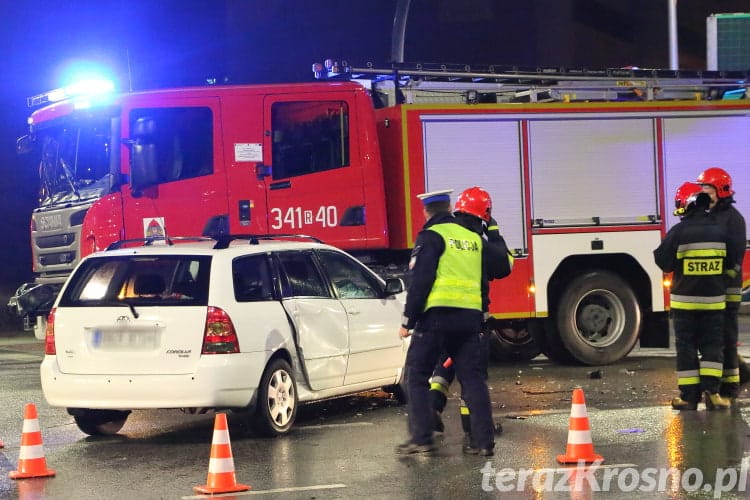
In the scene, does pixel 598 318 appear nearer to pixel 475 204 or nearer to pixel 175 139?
pixel 175 139

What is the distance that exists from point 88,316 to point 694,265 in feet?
15.2

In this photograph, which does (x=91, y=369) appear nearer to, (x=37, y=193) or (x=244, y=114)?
(x=244, y=114)

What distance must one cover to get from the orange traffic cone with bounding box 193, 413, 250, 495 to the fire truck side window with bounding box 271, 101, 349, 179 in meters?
5.67

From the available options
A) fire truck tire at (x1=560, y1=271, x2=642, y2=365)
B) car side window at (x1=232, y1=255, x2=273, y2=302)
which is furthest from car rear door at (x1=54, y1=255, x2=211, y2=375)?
fire truck tire at (x1=560, y1=271, x2=642, y2=365)

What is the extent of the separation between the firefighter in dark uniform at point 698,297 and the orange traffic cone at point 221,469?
4.16 meters

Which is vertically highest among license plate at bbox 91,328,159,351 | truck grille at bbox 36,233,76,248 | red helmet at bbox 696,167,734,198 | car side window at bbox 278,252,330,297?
red helmet at bbox 696,167,734,198

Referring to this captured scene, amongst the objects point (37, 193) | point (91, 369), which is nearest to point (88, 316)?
point (91, 369)

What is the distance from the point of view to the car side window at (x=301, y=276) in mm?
9219

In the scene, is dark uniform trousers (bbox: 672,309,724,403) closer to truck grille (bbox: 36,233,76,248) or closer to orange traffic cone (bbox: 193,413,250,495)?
orange traffic cone (bbox: 193,413,250,495)

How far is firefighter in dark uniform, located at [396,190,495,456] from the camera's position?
7656 millimetres

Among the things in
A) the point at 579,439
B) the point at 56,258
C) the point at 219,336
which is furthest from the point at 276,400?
the point at 56,258

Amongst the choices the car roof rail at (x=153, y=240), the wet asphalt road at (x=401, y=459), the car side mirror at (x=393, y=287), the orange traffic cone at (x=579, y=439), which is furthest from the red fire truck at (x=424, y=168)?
the orange traffic cone at (x=579, y=439)

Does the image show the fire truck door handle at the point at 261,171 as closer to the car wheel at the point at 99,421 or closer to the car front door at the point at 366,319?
the car front door at the point at 366,319

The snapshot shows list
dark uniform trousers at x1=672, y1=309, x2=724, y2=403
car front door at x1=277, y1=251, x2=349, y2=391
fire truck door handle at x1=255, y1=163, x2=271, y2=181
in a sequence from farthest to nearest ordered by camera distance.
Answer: fire truck door handle at x1=255, y1=163, x2=271, y2=181 → dark uniform trousers at x1=672, y1=309, x2=724, y2=403 → car front door at x1=277, y1=251, x2=349, y2=391
